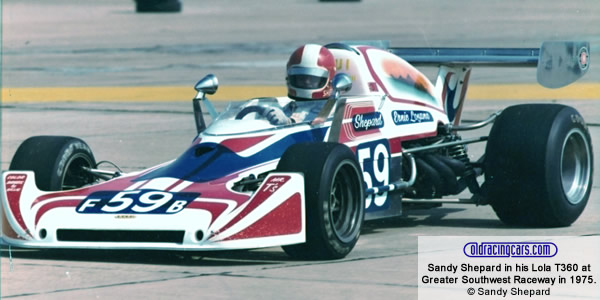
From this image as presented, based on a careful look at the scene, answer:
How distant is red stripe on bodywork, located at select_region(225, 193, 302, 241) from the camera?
26.3 feet

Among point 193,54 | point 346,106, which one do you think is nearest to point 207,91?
point 346,106

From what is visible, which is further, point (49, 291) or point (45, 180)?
point (45, 180)

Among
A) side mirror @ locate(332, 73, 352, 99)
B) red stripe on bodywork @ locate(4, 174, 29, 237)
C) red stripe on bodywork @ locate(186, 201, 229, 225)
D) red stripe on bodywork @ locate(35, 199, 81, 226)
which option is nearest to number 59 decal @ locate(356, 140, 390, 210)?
side mirror @ locate(332, 73, 352, 99)

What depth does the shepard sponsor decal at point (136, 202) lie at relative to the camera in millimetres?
8148

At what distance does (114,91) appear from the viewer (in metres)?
22.1

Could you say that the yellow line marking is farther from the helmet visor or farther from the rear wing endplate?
the helmet visor

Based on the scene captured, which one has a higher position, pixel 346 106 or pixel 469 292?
pixel 346 106

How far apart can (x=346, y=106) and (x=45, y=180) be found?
6.76ft

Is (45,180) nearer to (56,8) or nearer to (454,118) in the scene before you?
(454,118)

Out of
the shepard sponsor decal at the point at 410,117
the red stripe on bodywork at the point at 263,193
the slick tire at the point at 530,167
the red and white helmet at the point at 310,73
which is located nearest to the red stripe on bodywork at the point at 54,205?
the red stripe on bodywork at the point at 263,193

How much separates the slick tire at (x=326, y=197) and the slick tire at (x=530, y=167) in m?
1.38

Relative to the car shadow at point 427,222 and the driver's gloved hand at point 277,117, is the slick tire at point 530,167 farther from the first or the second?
the driver's gloved hand at point 277,117

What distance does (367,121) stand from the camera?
941 centimetres
